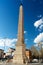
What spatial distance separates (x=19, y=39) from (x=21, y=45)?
1225mm

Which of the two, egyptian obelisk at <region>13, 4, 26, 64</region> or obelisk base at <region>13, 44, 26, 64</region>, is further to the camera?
egyptian obelisk at <region>13, 4, 26, 64</region>

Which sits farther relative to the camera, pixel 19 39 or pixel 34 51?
pixel 34 51

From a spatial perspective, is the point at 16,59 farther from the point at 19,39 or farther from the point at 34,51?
the point at 34,51

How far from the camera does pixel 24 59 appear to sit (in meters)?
30.0

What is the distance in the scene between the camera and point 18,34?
3094cm

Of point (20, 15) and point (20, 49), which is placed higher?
point (20, 15)

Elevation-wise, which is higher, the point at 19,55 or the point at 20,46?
the point at 20,46

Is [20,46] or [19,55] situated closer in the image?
[19,55]

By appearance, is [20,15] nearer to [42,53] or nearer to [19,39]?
[19,39]

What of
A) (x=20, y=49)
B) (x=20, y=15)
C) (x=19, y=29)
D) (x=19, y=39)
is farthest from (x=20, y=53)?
(x=20, y=15)

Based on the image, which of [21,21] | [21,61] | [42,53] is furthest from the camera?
[42,53]

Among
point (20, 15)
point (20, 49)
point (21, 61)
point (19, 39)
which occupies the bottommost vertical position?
point (21, 61)

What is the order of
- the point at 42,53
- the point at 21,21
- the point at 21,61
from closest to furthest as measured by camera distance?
the point at 21,61, the point at 21,21, the point at 42,53

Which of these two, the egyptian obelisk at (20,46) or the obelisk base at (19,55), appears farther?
the egyptian obelisk at (20,46)
